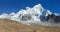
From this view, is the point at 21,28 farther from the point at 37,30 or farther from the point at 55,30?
the point at 55,30

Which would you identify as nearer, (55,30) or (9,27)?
(9,27)

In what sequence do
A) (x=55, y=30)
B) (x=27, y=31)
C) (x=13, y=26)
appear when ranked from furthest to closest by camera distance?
(x=55, y=30), (x=13, y=26), (x=27, y=31)

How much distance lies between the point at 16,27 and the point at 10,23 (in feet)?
10.8

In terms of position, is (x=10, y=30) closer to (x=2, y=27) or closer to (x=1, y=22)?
(x=2, y=27)

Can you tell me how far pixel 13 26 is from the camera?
4847 centimetres

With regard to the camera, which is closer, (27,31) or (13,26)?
(27,31)

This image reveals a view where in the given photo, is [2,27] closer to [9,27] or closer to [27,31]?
[9,27]

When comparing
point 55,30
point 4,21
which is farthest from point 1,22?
point 55,30

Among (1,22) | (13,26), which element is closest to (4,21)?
(1,22)

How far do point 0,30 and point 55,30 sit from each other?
15.4 m

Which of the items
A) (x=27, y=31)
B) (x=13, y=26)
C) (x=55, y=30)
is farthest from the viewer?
(x=55, y=30)

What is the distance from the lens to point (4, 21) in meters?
52.1

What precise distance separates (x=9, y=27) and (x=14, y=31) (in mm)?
2408

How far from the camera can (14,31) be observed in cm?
4569
